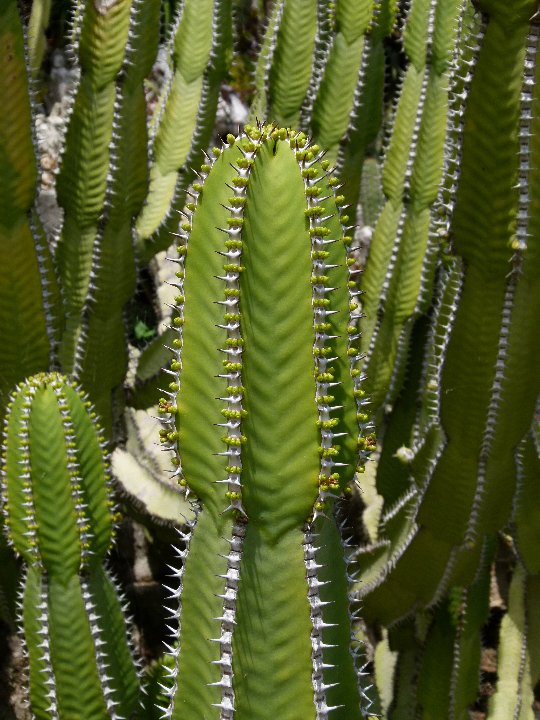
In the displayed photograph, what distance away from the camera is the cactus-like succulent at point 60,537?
6.81 feet

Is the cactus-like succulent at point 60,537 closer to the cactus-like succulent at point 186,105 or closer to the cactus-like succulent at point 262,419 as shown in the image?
the cactus-like succulent at point 262,419

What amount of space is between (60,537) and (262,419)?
902mm

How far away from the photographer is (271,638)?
4.79 ft

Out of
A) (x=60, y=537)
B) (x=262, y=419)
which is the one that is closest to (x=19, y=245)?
(x=60, y=537)

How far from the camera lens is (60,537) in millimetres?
2109

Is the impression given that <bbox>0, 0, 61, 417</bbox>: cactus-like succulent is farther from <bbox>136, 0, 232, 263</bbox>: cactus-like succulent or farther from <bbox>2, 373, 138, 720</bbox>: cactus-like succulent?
<bbox>136, 0, 232, 263</bbox>: cactus-like succulent

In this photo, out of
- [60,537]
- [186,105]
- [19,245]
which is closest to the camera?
[60,537]

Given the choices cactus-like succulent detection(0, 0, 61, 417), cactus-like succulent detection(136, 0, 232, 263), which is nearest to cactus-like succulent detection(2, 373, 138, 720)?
cactus-like succulent detection(0, 0, 61, 417)

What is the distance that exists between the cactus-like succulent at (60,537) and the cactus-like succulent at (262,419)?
0.64 metres

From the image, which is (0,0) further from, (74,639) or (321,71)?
(74,639)

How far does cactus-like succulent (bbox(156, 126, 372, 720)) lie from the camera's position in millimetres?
1408

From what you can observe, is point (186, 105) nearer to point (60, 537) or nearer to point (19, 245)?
point (19, 245)

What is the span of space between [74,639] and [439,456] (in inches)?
43.0

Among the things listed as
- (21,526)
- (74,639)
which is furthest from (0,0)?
(74,639)
